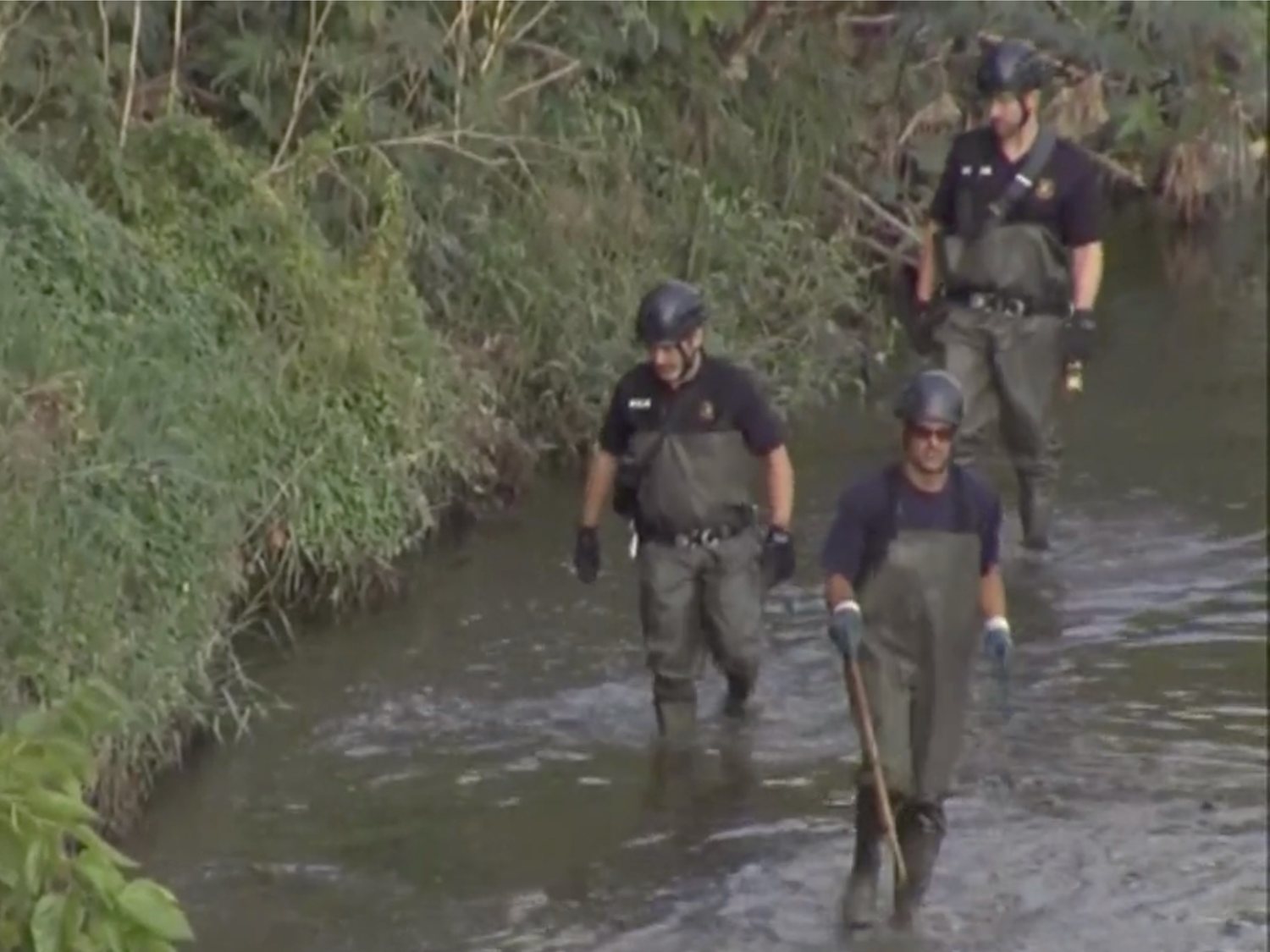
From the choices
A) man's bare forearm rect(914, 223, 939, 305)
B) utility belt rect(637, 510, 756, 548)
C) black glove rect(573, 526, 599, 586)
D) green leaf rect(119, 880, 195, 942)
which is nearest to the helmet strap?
utility belt rect(637, 510, 756, 548)

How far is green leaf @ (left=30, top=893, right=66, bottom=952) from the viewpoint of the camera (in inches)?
266

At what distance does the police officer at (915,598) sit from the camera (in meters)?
8.54

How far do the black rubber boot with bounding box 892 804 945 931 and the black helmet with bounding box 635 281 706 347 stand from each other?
181 cm

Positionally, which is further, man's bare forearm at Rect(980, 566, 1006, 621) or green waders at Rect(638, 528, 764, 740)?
green waders at Rect(638, 528, 764, 740)

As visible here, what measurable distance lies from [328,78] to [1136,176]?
24.7ft

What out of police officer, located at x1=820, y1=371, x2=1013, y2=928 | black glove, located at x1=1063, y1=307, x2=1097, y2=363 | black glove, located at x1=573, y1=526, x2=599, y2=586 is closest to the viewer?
police officer, located at x1=820, y1=371, x2=1013, y2=928

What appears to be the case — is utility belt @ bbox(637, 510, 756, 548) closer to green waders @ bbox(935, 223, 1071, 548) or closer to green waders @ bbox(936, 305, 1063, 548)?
green waders @ bbox(935, 223, 1071, 548)

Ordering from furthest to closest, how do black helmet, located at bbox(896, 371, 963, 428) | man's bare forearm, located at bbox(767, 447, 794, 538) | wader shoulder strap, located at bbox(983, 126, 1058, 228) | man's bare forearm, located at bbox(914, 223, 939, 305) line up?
1. man's bare forearm, located at bbox(914, 223, 939, 305)
2. wader shoulder strap, located at bbox(983, 126, 1058, 228)
3. man's bare forearm, located at bbox(767, 447, 794, 538)
4. black helmet, located at bbox(896, 371, 963, 428)

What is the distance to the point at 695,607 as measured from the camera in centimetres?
1020

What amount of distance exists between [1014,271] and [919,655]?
3854 mm

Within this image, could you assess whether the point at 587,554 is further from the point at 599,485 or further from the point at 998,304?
the point at 998,304

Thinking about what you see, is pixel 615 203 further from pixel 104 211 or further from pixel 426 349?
pixel 104 211

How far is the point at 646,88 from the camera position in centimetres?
1507

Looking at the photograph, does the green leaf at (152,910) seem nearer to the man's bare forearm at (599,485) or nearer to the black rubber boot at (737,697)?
the man's bare forearm at (599,485)
